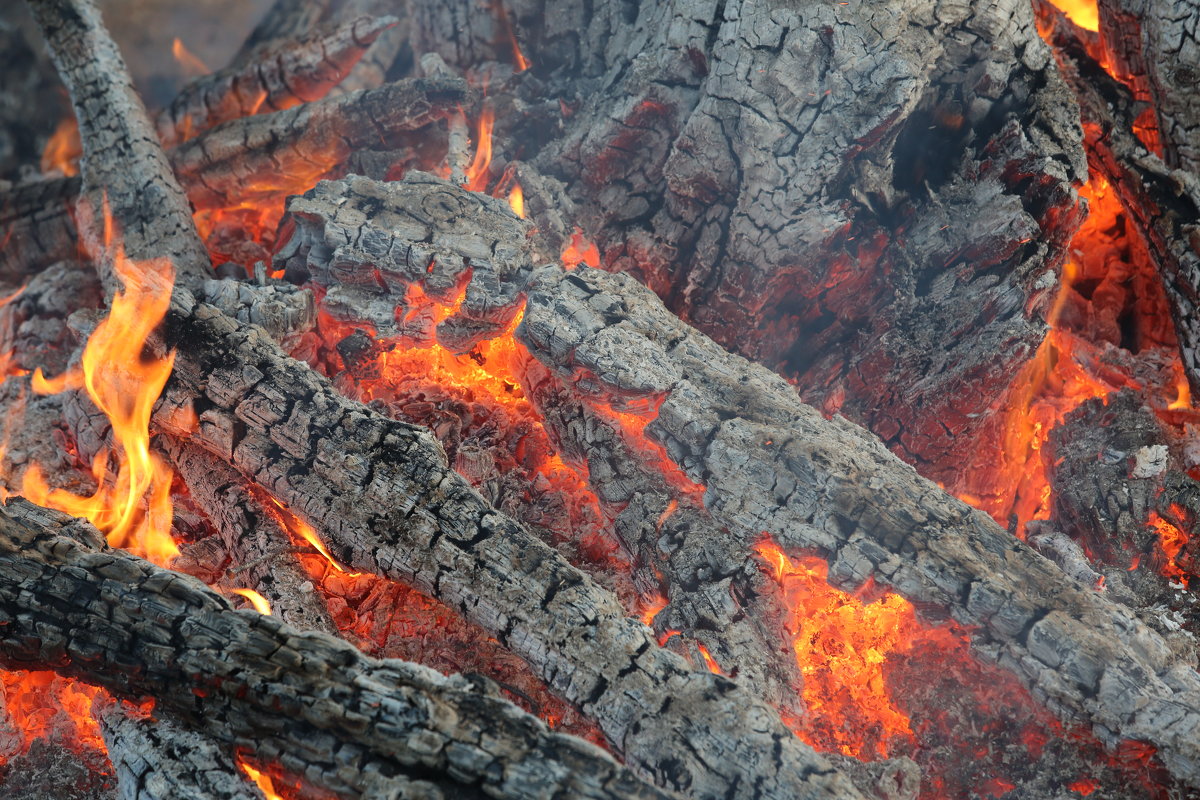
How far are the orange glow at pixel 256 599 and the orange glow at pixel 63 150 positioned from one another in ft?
17.8

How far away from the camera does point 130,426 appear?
415cm

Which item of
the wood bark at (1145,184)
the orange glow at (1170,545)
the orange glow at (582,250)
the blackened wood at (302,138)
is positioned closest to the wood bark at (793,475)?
the orange glow at (582,250)

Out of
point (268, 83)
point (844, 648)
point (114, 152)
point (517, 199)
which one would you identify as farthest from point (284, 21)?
point (844, 648)

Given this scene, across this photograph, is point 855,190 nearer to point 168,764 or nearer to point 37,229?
point 168,764

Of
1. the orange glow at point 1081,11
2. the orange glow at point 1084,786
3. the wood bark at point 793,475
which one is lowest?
the orange glow at point 1084,786

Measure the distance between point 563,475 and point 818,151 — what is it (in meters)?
2.45

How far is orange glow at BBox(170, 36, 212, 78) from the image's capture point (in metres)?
7.74

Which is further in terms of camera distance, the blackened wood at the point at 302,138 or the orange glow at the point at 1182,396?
the blackened wood at the point at 302,138

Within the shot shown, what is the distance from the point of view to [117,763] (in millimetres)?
3008

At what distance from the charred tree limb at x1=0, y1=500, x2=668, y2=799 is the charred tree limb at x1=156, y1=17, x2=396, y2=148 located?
4397 millimetres

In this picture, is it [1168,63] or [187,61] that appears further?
[187,61]

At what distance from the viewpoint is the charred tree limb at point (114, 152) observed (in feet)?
16.8

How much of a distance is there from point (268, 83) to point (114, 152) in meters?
1.59

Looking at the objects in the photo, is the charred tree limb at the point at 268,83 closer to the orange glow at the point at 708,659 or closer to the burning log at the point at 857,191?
the burning log at the point at 857,191
